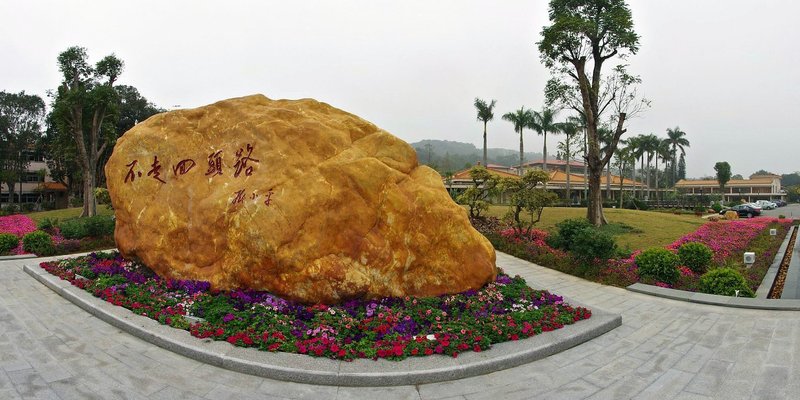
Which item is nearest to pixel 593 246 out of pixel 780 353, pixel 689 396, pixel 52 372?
pixel 780 353

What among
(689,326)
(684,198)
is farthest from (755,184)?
(689,326)

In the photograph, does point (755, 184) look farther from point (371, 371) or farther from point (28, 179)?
point (28, 179)

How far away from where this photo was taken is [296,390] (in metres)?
4.08

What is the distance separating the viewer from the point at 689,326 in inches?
240

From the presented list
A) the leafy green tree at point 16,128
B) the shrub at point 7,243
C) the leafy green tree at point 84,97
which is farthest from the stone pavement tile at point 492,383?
the leafy green tree at point 16,128

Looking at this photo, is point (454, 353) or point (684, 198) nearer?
point (454, 353)

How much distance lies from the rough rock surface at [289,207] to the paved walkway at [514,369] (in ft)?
5.51

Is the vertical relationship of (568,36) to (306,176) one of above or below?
above

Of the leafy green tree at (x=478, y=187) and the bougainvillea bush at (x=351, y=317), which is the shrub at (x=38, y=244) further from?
the leafy green tree at (x=478, y=187)

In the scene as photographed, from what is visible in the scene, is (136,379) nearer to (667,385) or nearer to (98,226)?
(667,385)

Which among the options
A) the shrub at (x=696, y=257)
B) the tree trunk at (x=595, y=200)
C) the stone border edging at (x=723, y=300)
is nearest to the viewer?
the stone border edging at (x=723, y=300)

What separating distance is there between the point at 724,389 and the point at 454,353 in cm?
274

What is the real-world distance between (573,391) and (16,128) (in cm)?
4723

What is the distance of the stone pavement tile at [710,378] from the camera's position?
415 centimetres
